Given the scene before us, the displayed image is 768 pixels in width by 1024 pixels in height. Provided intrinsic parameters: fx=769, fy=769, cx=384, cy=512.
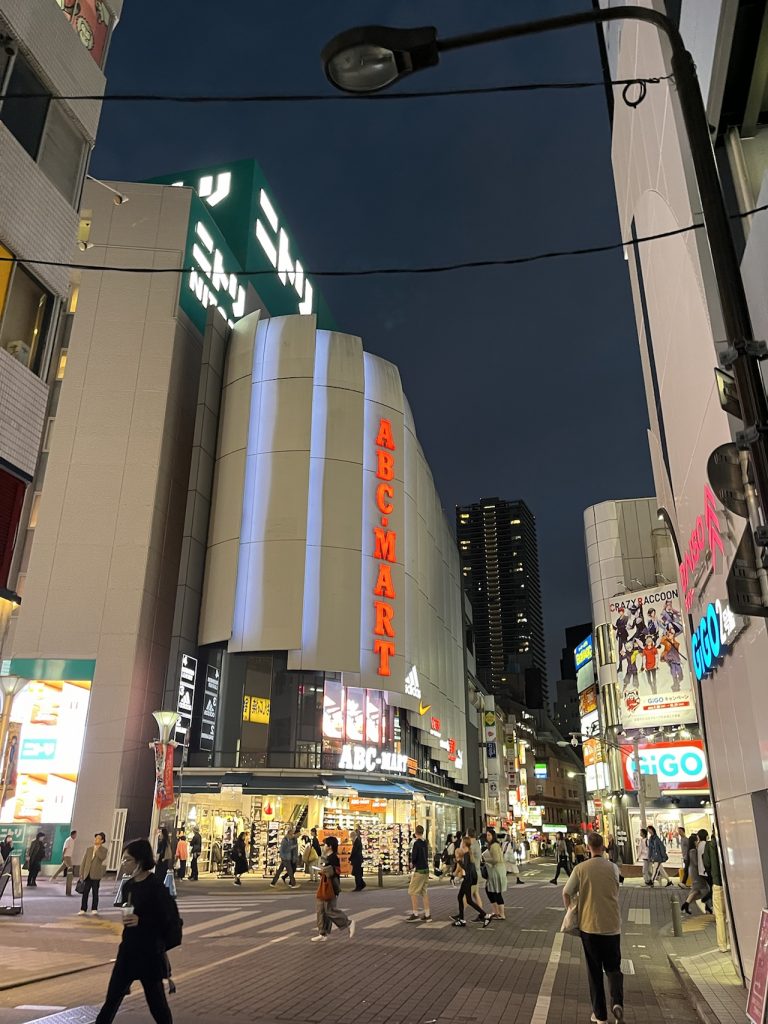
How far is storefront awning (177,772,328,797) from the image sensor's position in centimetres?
3072

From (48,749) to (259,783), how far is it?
27.5 feet

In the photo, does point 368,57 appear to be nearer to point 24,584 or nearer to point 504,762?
point 24,584

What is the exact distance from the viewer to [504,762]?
278ft

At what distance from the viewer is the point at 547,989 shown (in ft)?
31.7

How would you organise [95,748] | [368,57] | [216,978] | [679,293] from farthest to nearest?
[95,748] < [679,293] < [216,978] < [368,57]

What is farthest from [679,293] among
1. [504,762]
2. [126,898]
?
[504,762]

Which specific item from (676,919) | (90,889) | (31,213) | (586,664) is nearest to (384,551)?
(90,889)

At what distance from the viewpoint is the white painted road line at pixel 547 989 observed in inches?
324

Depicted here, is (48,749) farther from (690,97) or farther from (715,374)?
(690,97)

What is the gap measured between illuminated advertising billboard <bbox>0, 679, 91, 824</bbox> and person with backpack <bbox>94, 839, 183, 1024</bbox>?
25.5m

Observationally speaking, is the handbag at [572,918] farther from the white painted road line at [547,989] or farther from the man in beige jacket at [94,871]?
the man in beige jacket at [94,871]

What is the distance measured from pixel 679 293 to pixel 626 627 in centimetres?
3589

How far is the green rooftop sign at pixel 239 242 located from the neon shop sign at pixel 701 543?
32.5 m

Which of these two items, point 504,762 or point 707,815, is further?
point 504,762
